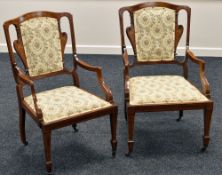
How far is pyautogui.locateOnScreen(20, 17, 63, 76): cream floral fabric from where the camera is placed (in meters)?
2.51

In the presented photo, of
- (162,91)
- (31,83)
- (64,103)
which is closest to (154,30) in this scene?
(162,91)

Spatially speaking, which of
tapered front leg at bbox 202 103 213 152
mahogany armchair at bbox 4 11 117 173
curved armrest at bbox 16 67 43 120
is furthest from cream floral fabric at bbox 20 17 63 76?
tapered front leg at bbox 202 103 213 152

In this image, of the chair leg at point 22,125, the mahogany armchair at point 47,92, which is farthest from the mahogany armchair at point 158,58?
the chair leg at point 22,125

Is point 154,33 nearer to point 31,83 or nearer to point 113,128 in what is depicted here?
point 113,128

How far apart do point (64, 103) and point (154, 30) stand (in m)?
0.88

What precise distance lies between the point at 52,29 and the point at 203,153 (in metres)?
1.30

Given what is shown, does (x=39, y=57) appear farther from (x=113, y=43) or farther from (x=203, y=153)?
(x=113, y=43)

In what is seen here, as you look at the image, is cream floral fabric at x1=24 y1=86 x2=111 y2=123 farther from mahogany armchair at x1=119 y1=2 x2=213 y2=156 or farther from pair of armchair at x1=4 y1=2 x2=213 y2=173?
mahogany armchair at x1=119 y1=2 x2=213 y2=156

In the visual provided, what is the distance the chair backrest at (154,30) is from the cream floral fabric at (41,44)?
0.48m

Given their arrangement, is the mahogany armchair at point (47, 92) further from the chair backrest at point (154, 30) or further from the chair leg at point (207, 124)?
the chair leg at point (207, 124)

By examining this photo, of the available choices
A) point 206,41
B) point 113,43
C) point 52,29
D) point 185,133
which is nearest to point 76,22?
point 113,43

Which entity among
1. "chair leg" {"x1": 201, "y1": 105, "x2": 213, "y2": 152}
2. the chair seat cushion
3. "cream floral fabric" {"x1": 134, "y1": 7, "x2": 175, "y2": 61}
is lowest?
"chair leg" {"x1": 201, "y1": 105, "x2": 213, "y2": 152}

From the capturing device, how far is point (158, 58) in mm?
2852

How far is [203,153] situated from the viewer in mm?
2617
